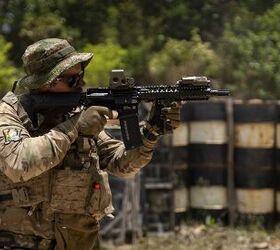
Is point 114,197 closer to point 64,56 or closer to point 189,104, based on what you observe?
point 189,104

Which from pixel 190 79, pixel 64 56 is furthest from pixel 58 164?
pixel 190 79

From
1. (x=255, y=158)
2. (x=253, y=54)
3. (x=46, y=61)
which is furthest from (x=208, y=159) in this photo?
(x=46, y=61)

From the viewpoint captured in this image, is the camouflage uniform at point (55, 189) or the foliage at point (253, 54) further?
the foliage at point (253, 54)

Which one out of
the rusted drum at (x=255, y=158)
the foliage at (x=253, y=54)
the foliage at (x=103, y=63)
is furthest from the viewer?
the foliage at (x=103, y=63)

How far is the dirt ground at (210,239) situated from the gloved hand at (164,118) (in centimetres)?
339

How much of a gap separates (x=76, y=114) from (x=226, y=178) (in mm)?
4329

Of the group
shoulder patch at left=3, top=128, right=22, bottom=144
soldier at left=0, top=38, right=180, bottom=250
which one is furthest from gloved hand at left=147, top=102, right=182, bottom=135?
shoulder patch at left=3, top=128, right=22, bottom=144

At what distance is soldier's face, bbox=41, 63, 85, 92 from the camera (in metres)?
3.87

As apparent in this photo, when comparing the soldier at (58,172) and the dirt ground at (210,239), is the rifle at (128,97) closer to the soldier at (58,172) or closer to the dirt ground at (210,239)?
the soldier at (58,172)

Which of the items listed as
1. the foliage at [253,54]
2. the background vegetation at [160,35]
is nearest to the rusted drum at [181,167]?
the foliage at [253,54]

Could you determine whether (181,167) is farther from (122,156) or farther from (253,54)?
(122,156)

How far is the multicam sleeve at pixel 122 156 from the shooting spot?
13.0 ft

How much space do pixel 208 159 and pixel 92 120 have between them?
437 centimetres

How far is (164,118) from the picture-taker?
3.85 meters
